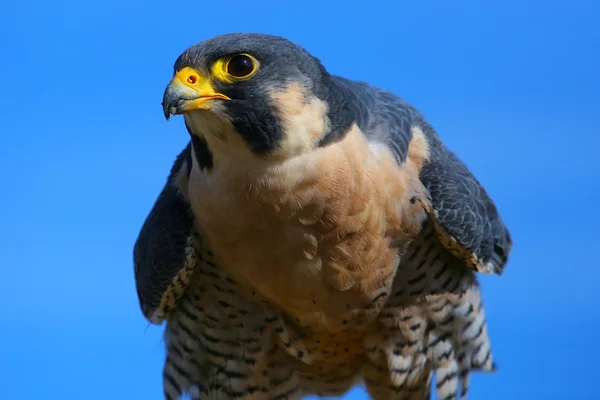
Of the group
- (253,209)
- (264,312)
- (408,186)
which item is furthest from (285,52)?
(264,312)

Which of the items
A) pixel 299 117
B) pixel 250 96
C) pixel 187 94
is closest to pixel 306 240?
pixel 299 117

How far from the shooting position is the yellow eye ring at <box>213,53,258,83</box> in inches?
120

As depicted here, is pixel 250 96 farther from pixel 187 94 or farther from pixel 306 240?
pixel 306 240

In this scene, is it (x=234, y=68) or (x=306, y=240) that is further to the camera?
(x=306, y=240)

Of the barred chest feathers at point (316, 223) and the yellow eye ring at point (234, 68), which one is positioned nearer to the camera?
the yellow eye ring at point (234, 68)

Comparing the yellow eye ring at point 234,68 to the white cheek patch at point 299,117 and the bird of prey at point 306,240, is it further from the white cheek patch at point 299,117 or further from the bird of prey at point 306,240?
the white cheek patch at point 299,117

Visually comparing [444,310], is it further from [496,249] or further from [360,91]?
[360,91]

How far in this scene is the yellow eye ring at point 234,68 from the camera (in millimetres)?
3037

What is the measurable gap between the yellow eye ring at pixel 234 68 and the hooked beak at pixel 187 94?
5 centimetres

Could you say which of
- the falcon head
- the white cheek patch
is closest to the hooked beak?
the falcon head

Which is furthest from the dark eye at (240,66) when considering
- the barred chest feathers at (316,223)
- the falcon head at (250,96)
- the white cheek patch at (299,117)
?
the barred chest feathers at (316,223)

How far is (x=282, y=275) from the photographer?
3.49 m

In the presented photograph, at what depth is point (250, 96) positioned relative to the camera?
120 inches

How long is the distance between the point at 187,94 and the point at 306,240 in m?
0.74
